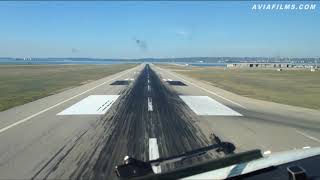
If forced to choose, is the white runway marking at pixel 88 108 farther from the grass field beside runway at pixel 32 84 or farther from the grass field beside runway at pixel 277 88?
the grass field beside runway at pixel 277 88

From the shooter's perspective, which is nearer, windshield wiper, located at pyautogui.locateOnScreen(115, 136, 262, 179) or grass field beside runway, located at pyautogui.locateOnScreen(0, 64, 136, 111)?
windshield wiper, located at pyautogui.locateOnScreen(115, 136, 262, 179)

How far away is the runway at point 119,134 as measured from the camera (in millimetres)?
8445

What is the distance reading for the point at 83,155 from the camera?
934 centimetres

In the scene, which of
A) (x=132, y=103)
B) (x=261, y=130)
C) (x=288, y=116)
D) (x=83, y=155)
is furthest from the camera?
(x=132, y=103)

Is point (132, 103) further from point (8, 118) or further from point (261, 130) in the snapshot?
point (261, 130)

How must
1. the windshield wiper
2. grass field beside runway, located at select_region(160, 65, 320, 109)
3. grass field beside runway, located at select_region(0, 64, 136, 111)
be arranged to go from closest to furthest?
1. the windshield wiper
2. grass field beside runway, located at select_region(0, 64, 136, 111)
3. grass field beside runway, located at select_region(160, 65, 320, 109)

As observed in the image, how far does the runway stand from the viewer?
8.45 metres

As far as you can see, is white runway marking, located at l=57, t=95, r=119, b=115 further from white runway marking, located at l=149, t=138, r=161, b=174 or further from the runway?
white runway marking, located at l=149, t=138, r=161, b=174

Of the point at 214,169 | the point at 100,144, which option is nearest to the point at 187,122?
the point at 100,144

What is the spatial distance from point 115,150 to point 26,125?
5434 mm

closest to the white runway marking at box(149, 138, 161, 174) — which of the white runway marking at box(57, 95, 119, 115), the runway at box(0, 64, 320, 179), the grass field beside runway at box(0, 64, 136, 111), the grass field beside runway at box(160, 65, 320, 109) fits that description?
the runway at box(0, 64, 320, 179)

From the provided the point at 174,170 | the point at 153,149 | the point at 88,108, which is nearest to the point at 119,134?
the point at 153,149

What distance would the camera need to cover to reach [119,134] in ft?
39.6

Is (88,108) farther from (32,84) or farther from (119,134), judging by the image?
(32,84)
